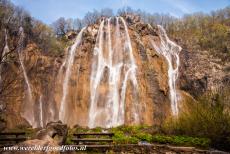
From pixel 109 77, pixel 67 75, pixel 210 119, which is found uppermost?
pixel 67 75

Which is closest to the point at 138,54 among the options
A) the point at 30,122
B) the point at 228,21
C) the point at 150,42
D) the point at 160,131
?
the point at 150,42

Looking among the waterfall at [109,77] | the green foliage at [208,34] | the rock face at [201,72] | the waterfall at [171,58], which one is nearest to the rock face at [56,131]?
the waterfall at [109,77]

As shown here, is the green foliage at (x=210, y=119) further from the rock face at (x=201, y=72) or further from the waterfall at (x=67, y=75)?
the rock face at (x=201, y=72)

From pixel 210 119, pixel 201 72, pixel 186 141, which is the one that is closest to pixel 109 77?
pixel 201 72

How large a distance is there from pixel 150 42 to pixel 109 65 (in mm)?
8115

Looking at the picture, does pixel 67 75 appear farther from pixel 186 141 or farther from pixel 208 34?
pixel 208 34

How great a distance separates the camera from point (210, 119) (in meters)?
16.7

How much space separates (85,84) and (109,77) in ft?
11.1

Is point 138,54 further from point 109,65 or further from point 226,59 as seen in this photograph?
point 226,59

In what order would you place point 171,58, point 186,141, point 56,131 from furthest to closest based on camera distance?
point 171,58 → point 186,141 → point 56,131

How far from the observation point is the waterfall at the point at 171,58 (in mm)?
40750

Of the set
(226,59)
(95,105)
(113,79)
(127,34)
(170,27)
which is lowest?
(95,105)

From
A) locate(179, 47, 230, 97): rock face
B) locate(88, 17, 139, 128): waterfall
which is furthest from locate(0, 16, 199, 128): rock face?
locate(179, 47, 230, 97): rock face

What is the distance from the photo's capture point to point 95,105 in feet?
128
